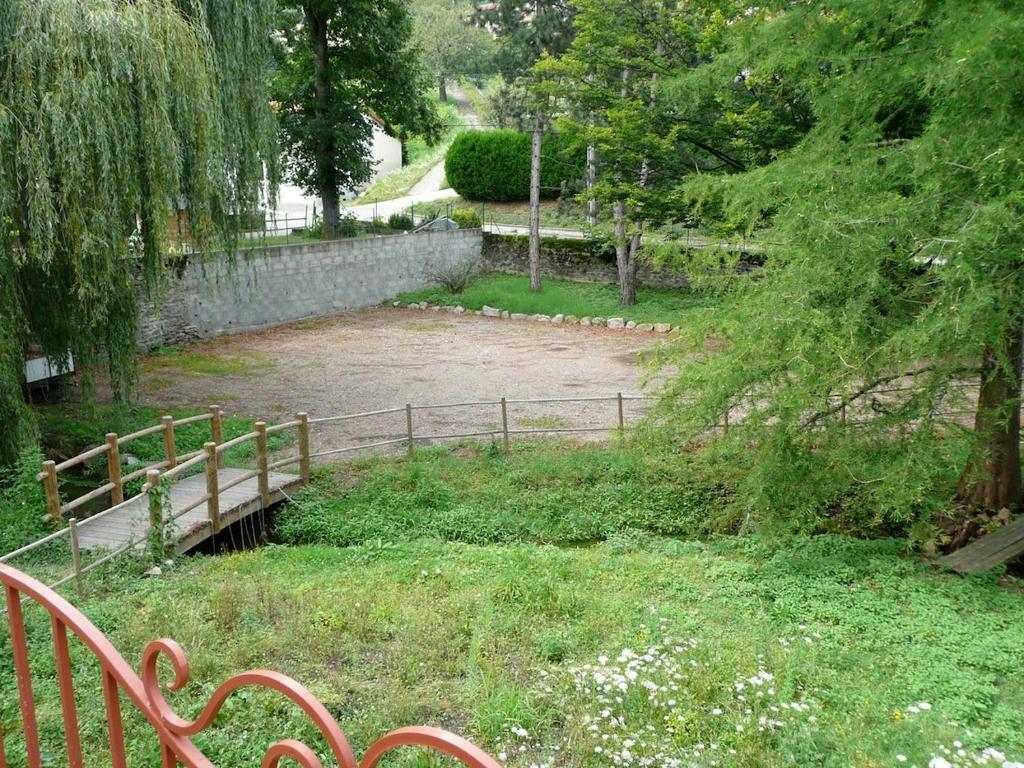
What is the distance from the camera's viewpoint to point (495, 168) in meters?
34.4

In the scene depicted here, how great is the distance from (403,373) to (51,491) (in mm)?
9647

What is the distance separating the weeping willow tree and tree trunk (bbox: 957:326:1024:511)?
891cm

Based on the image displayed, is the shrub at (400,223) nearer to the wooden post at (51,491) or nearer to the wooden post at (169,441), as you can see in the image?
the wooden post at (169,441)

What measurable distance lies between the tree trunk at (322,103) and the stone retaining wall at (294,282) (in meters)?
1.85

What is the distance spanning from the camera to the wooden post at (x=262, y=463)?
35.1ft

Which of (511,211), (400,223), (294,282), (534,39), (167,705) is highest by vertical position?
(534,39)

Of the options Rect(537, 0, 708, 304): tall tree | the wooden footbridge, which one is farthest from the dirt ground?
Rect(537, 0, 708, 304): tall tree

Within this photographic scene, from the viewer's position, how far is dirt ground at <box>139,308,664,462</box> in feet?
49.0

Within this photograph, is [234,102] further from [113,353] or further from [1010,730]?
[1010,730]

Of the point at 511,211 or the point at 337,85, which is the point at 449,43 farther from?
the point at 337,85

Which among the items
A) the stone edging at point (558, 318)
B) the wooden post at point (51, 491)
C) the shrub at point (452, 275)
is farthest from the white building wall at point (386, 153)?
the wooden post at point (51, 491)

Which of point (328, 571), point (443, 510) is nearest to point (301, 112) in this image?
point (443, 510)

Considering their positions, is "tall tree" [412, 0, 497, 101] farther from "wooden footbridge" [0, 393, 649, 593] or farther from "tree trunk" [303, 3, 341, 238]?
"wooden footbridge" [0, 393, 649, 593]

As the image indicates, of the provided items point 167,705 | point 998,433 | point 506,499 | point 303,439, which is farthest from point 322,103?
point 167,705
